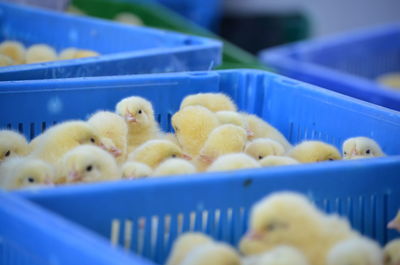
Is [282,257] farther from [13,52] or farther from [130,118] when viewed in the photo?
[13,52]

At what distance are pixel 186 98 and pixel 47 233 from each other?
97 cm

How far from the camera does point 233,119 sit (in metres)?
1.87

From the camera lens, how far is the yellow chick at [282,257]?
1.03 m

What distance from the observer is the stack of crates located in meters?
1.10

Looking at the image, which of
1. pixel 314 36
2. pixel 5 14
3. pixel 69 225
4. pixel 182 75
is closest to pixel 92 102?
pixel 182 75

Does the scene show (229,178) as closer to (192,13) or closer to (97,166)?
(97,166)

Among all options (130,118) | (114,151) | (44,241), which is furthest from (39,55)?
(44,241)

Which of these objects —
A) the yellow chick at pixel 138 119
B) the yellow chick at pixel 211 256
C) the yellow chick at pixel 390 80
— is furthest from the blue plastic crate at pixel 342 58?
the yellow chick at pixel 211 256

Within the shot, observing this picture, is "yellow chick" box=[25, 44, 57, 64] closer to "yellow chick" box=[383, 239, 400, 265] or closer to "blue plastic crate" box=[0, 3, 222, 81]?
"blue plastic crate" box=[0, 3, 222, 81]

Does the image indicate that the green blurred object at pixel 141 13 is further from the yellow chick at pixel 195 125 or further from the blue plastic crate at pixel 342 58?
the yellow chick at pixel 195 125

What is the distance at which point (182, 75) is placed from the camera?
2.04 meters

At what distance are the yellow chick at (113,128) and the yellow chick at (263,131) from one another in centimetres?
32

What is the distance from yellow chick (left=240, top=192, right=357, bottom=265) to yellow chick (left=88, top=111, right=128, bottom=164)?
0.66 meters

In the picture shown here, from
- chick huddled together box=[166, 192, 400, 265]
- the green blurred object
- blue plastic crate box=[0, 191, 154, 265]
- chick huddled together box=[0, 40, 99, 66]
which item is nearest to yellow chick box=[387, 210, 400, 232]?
chick huddled together box=[166, 192, 400, 265]
